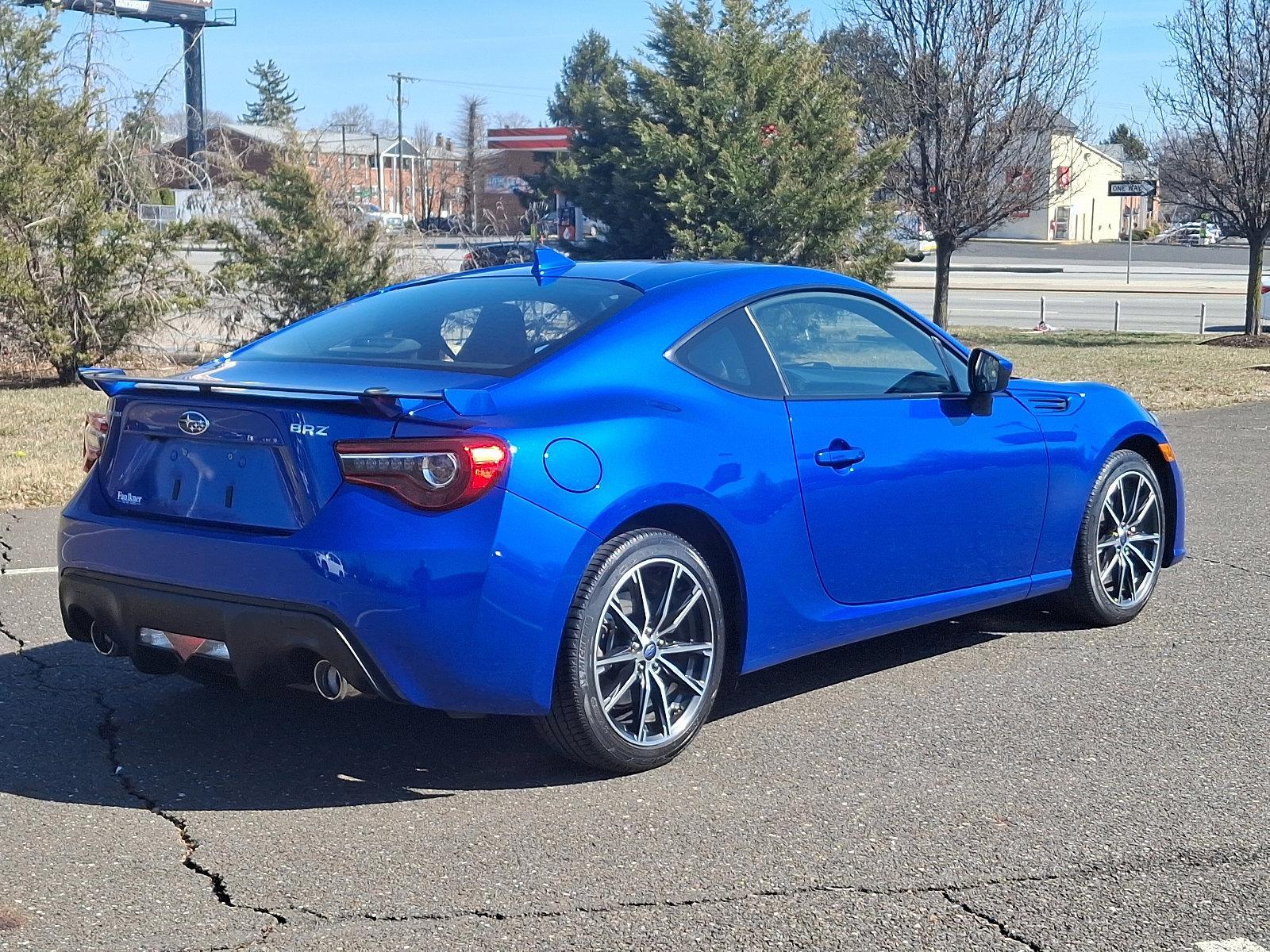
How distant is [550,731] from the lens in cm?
423

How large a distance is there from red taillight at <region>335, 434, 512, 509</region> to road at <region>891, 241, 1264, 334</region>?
25.1 metres

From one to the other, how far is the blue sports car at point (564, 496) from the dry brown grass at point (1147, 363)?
32.9 ft

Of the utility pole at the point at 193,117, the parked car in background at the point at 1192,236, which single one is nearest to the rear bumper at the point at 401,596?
the utility pole at the point at 193,117

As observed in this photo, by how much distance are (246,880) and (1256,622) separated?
4.36 meters

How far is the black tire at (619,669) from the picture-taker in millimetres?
4137

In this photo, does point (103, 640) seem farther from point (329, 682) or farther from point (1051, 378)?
point (1051, 378)

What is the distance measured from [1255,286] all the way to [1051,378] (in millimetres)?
9494

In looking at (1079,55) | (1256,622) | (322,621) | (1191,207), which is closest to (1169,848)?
(322,621)

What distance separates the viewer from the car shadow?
425 cm

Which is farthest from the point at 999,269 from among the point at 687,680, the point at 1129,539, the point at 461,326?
the point at 687,680

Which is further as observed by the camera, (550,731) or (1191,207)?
(1191,207)

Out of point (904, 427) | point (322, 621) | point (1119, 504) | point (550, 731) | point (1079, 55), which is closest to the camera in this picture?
point (322, 621)

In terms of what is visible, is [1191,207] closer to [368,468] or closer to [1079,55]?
[1079,55]

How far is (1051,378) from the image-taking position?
16891mm
